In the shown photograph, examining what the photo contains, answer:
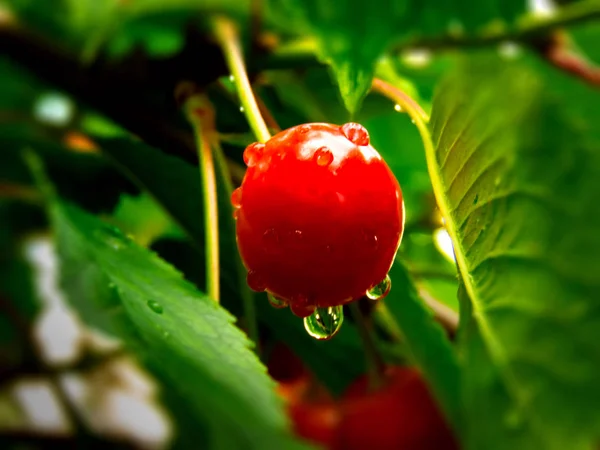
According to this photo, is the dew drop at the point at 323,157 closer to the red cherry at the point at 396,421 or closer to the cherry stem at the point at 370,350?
the cherry stem at the point at 370,350

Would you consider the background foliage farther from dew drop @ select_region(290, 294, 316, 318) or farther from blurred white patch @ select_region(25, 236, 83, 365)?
blurred white patch @ select_region(25, 236, 83, 365)

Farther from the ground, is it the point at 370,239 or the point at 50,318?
the point at 50,318

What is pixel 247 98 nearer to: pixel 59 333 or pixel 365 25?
pixel 365 25

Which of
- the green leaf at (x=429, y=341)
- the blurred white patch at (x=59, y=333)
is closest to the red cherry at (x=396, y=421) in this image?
the green leaf at (x=429, y=341)

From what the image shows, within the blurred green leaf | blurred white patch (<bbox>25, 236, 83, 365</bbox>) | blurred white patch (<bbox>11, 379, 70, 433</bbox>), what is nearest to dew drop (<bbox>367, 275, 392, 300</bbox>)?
the blurred green leaf

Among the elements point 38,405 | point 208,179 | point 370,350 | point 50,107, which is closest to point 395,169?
point 370,350

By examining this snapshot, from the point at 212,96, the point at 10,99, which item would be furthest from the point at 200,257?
the point at 10,99
